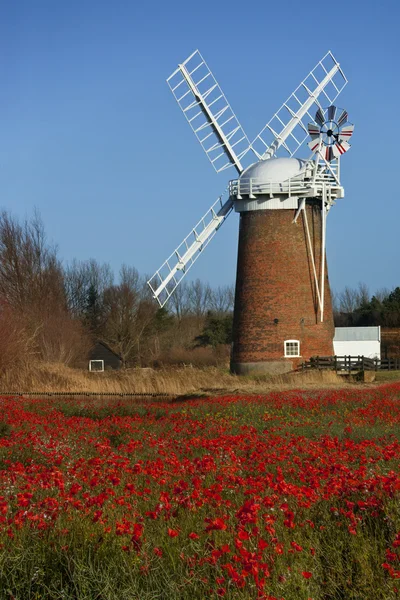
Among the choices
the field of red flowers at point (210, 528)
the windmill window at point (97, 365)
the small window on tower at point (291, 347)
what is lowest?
the field of red flowers at point (210, 528)

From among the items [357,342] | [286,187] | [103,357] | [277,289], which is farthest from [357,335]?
[103,357]

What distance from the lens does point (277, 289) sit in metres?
31.6

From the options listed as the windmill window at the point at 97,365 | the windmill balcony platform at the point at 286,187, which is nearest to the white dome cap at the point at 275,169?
Result: the windmill balcony platform at the point at 286,187

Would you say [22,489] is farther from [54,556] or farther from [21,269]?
[21,269]

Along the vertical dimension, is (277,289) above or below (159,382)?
above

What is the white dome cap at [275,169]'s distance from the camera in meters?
32.1

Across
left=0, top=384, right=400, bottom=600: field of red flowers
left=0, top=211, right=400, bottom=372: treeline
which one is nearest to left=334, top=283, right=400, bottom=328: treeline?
left=0, top=211, right=400, bottom=372: treeline

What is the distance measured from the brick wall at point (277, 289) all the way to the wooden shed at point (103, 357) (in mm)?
24569

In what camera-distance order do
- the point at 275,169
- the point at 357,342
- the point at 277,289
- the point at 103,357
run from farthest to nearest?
1. the point at 103,357
2. the point at 357,342
3. the point at 275,169
4. the point at 277,289

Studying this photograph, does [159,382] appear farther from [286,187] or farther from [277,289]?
[286,187]

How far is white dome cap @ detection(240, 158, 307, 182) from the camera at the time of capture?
3206cm

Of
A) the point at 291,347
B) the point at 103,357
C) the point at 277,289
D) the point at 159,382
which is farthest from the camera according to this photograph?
the point at 103,357

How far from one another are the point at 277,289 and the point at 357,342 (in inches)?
504

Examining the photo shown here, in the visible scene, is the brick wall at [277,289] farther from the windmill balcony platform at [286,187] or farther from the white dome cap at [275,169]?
the white dome cap at [275,169]
